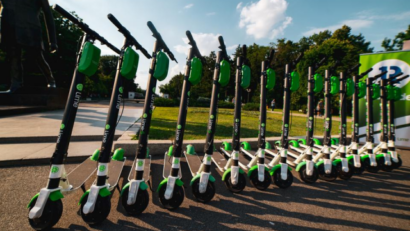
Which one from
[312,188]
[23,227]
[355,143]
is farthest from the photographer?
[355,143]

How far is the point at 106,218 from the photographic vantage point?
2402mm

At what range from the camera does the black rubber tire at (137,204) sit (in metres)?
2.41

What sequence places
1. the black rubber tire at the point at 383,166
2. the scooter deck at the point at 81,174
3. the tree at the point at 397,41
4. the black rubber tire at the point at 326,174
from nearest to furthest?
the scooter deck at the point at 81,174 < the black rubber tire at the point at 326,174 < the black rubber tire at the point at 383,166 < the tree at the point at 397,41

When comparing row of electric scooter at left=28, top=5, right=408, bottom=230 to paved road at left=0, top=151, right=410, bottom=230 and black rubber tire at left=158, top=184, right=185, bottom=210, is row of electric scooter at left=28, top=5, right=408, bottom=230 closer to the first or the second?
black rubber tire at left=158, top=184, right=185, bottom=210

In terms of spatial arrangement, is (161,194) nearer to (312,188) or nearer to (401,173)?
(312,188)

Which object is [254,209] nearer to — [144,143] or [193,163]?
[193,163]

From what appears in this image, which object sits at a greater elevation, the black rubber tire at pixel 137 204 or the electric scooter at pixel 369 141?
the electric scooter at pixel 369 141

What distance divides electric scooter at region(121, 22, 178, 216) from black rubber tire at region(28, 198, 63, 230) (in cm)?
77

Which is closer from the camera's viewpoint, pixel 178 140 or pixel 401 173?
pixel 178 140

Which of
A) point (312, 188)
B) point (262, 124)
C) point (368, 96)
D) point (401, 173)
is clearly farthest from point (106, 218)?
point (401, 173)

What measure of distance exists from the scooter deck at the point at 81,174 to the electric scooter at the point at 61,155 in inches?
6.2

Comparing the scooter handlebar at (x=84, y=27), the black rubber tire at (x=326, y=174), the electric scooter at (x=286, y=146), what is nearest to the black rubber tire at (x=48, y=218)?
the scooter handlebar at (x=84, y=27)

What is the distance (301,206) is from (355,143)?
273 cm

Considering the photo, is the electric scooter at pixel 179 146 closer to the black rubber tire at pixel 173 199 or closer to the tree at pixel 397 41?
the black rubber tire at pixel 173 199
